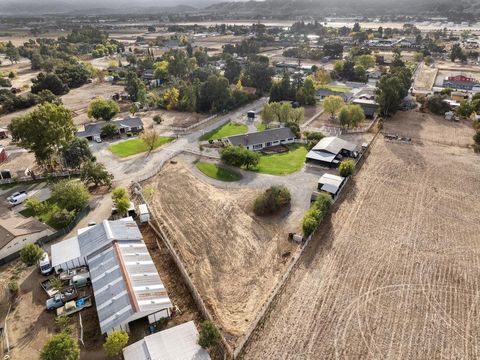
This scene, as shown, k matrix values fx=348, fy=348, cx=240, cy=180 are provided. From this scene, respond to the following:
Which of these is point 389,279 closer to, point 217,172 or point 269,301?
point 269,301

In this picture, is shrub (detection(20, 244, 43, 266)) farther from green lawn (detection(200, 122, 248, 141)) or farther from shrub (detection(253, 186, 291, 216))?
green lawn (detection(200, 122, 248, 141))

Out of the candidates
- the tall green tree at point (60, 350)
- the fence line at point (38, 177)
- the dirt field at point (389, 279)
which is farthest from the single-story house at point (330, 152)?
the tall green tree at point (60, 350)

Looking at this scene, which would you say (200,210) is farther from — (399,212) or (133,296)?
(399,212)

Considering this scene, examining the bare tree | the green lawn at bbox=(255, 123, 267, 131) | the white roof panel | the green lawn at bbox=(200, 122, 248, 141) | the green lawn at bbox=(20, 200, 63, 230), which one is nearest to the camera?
the white roof panel

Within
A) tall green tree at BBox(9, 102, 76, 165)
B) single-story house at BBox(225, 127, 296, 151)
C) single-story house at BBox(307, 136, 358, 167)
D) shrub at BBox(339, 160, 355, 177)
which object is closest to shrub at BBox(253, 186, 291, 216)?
shrub at BBox(339, 160, 355, 177)

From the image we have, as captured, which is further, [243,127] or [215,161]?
[243,127]

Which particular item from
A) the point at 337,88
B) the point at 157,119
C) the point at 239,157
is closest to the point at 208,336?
the point at 239,157

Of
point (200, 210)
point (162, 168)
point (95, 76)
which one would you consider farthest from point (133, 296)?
point (95, 76)
